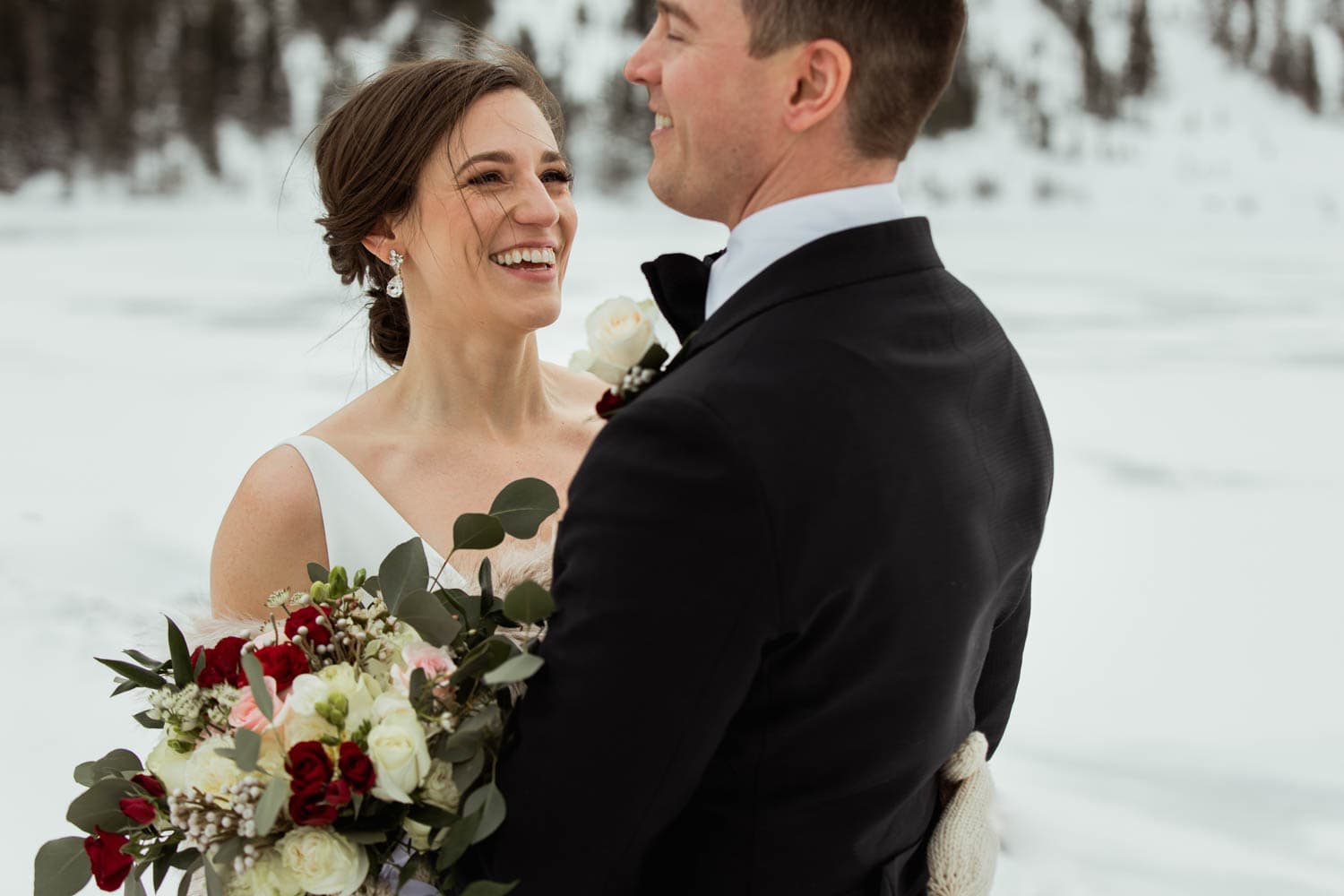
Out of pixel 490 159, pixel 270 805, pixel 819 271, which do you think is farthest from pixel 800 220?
pixel 490 159

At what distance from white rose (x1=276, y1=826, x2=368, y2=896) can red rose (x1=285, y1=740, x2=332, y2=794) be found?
5cm

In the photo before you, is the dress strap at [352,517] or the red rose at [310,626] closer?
the red rose at [310,626]

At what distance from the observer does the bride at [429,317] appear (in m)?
1.62

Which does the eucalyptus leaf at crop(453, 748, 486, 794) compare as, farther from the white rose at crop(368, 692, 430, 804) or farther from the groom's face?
the groom's face

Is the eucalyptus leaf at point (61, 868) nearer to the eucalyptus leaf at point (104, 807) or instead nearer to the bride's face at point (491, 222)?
the eucalyptus leaf at point (104, 807)

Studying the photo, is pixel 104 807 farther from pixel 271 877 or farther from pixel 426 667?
pixel 426 667

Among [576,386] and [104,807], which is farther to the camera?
[576,386]

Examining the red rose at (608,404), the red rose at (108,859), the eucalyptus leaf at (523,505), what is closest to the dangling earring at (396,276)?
the eucalyptus leaf at (523,505)

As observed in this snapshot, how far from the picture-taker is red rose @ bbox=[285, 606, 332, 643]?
111 cm

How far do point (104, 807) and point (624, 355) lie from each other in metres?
0.60

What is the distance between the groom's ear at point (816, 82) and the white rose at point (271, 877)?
71 centimetres

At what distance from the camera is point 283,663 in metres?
1.07

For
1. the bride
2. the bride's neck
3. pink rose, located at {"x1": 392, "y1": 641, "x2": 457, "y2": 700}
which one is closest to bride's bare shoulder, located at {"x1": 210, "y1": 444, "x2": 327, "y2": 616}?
the bride

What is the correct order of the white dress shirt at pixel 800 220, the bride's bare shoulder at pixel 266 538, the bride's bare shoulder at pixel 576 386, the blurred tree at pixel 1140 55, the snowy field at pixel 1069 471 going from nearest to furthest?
the white dress shirt at pixel 800 220
the bride's bare shoulder at pixel 266 538
the bride's bare shoulder at pixel 576 386
the snowy field at pixel 1069 471
the blurred tree at pixel 1140 55
